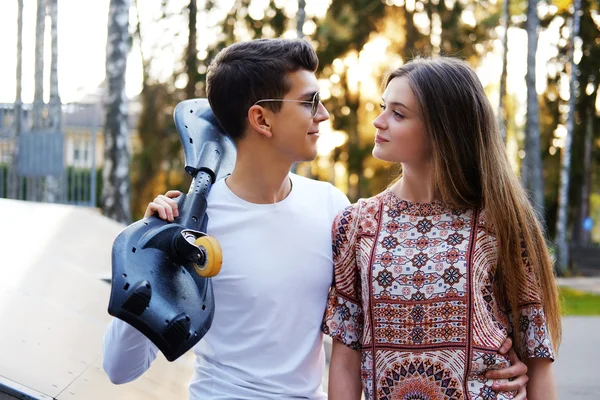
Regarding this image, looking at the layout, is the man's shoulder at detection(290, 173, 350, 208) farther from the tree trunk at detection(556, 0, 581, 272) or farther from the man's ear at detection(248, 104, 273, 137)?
the tree trunk at detection(556, 0, 581, 272)

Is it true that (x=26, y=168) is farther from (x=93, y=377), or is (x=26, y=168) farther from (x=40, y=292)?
(x=93, y=377)

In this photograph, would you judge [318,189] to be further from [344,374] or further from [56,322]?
[56,322]

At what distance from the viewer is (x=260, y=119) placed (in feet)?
8.60

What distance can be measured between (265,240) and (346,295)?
0.28 m

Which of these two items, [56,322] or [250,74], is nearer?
[250,74]

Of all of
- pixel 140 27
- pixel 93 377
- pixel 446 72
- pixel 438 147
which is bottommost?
pixel 93 377

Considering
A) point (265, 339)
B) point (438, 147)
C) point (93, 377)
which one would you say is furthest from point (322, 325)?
point (93, 377)

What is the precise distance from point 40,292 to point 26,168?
9.25 m

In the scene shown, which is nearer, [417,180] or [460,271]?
[460,271]

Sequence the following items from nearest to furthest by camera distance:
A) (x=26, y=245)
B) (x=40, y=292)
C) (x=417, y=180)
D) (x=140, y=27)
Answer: (x=417, y=180) → (x=40, y=292) → (x=26, y=245) → (x=140, y=27)

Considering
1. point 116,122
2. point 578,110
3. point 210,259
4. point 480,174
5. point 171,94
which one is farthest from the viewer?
point 578,110

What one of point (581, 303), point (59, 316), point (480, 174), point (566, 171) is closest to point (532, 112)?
point (566, 171)

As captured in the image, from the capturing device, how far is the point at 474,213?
94.7 inches

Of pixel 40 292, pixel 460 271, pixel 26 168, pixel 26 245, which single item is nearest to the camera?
pixel 460 271
